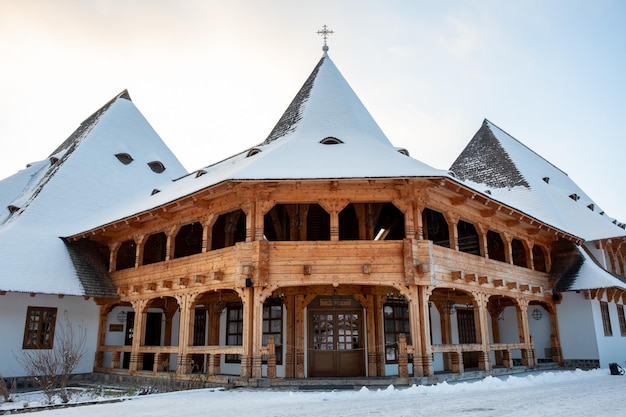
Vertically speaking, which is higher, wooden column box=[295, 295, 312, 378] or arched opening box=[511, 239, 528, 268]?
arched opening box=[511, 239, 528, 268]

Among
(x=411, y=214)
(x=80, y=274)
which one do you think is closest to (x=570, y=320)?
(x=411, y=214)

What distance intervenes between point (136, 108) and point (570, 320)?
2385cm

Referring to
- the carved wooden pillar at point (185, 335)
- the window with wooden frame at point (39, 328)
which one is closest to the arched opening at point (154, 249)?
the window with wooden frame at point (39, 328)

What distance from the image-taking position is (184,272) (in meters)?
16.2

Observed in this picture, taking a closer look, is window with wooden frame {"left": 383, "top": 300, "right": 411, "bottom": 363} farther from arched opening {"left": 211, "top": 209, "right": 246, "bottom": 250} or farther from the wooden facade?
arched opening {"left": 211, "top": 209, "right": 246, "bottom": 250}

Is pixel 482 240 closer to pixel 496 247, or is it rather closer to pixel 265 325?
pixel 496 247

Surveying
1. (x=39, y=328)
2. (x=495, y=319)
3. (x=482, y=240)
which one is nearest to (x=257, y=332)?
(x=482, y=240)

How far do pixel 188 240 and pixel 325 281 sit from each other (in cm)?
892

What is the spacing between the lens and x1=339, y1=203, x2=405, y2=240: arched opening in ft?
54.5

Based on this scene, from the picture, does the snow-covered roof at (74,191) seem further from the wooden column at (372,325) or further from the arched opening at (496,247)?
the arched opening at (496,247)

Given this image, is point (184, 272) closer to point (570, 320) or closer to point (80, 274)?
point (80, 274)

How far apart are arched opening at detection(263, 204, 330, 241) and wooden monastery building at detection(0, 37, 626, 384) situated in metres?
0.07

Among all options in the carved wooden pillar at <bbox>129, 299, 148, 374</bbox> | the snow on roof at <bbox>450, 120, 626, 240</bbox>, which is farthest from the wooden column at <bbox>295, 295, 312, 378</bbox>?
the snow on roof at <bbox>450, 120, 626, 240</bbox>

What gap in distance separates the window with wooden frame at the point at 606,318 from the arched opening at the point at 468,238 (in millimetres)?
5410
